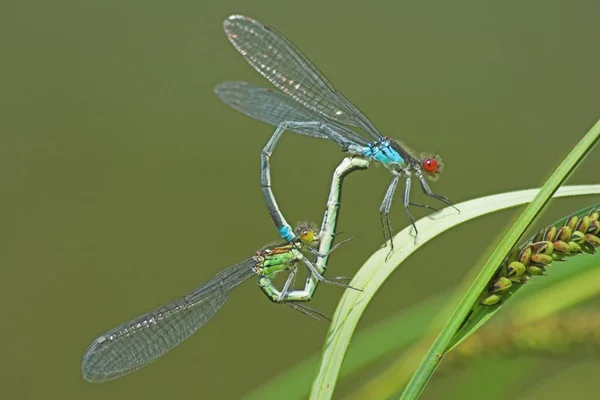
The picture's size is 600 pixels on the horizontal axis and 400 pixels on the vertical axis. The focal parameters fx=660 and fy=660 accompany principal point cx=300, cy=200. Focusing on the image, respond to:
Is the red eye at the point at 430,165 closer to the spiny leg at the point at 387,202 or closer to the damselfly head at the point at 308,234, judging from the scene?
the spiny leg at the point at 387,202

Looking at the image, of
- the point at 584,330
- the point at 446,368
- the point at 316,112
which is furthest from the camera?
the point at 316,112

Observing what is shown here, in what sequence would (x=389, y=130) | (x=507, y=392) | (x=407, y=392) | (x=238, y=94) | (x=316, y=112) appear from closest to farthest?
1. (x=407, y=392)
2. (x=507, y=392)
3. (x=316, y=112)
4. (x=238, y=94)
5. (x=389, y=130)

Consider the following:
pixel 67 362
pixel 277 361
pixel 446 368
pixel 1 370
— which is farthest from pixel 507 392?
pixel 1 370

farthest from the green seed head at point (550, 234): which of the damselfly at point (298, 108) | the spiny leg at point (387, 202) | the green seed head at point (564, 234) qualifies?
the damselfly at point (298, 108)

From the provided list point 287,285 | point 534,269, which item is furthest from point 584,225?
point 287,285

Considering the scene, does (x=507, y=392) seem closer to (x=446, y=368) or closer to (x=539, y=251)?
(x=446, y=368)

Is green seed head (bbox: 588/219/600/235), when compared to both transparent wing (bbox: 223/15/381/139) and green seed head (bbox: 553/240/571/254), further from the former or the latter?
transparent wing (bbox: 223/15/381/139)

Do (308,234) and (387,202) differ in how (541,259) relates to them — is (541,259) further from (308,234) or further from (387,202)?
(308,234)

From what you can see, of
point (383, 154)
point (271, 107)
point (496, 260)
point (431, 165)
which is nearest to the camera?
point (496, 260)
